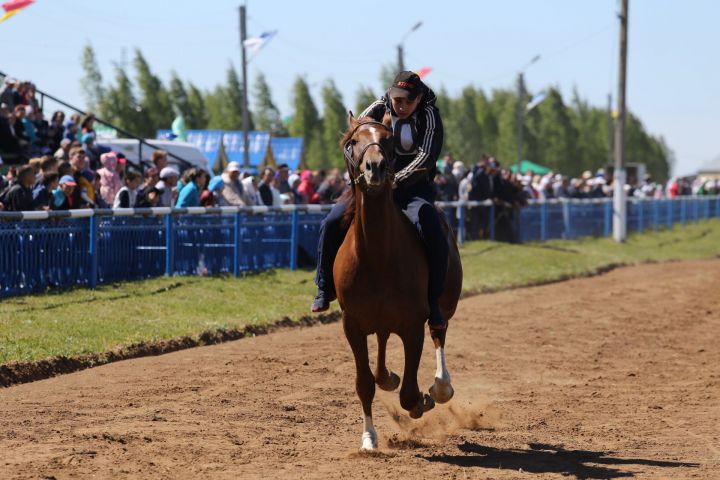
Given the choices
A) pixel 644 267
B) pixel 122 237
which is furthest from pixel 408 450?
pixel 644 267

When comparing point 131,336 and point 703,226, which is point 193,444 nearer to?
point 131,336

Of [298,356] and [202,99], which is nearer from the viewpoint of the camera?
[298,356]

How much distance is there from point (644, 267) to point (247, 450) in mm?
21393

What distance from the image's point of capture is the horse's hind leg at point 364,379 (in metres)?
8.47

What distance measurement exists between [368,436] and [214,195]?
37.9 feet

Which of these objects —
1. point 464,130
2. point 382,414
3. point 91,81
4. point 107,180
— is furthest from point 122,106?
point 382,414

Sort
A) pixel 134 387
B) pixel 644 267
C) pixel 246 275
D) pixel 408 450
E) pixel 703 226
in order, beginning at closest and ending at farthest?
pixel 408 450
pixel 134 387
pixel 246 275
pixel 644 267
pixel 703 226

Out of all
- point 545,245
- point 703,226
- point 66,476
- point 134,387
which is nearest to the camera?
point 66,476

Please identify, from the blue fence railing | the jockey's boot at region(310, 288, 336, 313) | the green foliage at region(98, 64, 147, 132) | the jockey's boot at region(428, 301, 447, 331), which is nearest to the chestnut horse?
the jockey's boot at region(428, 301, 447, 331)

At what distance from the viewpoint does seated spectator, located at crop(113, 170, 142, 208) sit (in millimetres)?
17250

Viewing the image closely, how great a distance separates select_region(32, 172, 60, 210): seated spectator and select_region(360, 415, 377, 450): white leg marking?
8.00m

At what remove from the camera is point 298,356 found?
12867 millimetres

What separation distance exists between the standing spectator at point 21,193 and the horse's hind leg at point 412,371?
7.85 m

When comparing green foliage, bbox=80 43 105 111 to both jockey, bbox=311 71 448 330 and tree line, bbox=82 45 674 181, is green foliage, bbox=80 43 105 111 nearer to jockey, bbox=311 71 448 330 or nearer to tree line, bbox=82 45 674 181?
tree line, bbox=82 45 674 181
